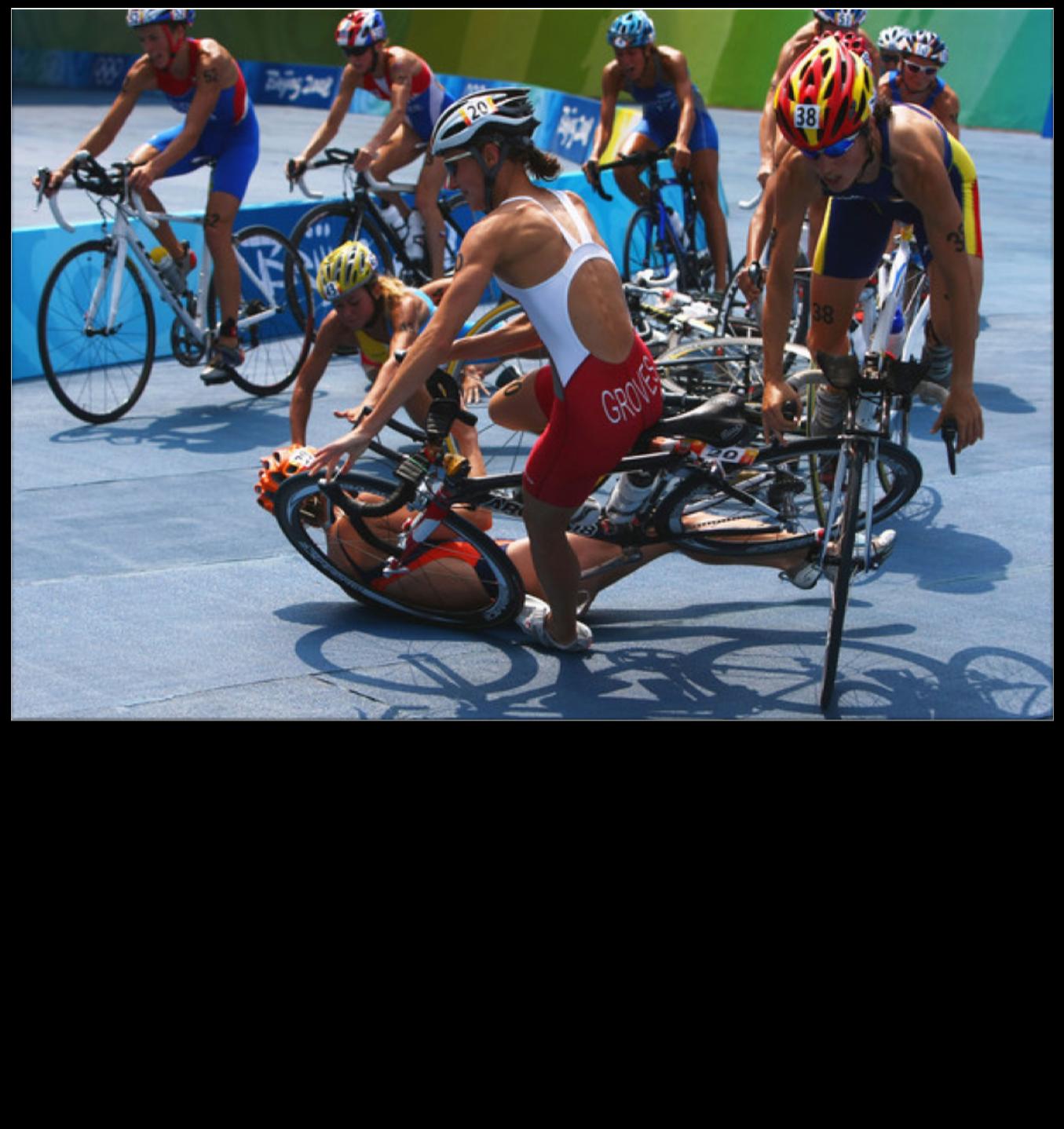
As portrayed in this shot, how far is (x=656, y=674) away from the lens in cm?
539

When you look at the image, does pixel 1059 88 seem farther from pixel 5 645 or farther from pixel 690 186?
pixel 690 186

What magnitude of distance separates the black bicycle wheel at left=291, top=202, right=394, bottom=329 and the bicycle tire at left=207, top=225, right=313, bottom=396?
6.2 inches

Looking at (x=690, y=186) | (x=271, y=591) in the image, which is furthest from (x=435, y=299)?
(x=690, y=186)

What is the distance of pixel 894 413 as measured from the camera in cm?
772

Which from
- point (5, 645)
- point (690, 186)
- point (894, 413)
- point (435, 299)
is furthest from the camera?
point (690, 186)

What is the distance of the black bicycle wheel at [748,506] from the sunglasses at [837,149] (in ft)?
3.22

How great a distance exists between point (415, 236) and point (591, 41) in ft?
50.5

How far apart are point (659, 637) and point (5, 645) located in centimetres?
230

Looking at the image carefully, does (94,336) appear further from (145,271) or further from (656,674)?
(656,674)

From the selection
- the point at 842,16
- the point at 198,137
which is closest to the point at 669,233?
the point at 842,16

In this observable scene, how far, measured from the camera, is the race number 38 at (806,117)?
473cm

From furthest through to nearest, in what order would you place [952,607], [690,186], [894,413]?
[690,186], [894,413], [952,607]

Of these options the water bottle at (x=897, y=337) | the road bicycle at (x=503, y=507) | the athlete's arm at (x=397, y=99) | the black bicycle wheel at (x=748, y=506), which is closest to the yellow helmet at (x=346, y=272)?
the road bicycle at (x=503, y=507)

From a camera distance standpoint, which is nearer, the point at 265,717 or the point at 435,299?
the point at 265,717
